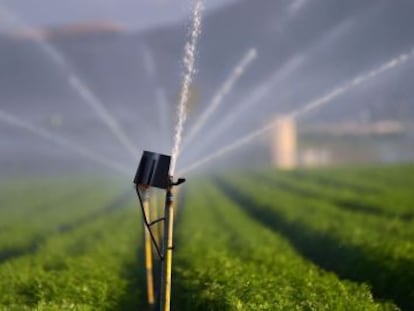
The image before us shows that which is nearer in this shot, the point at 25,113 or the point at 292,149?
the point at 292,149

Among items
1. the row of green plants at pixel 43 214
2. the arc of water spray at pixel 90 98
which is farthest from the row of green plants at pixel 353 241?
A: the arc of water spray at pixel 90 98

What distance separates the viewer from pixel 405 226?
15.9 metres

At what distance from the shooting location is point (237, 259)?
12.4m

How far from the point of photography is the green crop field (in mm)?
9789

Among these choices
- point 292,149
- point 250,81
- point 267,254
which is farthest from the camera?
point 292,149

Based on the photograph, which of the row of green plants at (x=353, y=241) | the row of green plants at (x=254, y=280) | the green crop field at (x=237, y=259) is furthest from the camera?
the row of green plants at (x=353, y=241)

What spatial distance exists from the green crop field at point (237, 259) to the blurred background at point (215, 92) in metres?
17.0

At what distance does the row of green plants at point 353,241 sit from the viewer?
37.2 ft

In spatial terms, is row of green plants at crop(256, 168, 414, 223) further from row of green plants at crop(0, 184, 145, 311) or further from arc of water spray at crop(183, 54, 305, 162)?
arc of water spray at crop(183, 54, 305, 162)

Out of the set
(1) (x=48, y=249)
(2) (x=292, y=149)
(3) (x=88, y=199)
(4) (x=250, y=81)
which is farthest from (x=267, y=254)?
(2) (x=292, y=149)

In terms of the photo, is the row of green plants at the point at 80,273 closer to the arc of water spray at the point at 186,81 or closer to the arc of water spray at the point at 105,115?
the arc of water spray at the point at 186,81

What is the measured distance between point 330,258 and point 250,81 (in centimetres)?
4019

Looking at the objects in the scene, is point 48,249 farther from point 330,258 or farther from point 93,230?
point 330,258

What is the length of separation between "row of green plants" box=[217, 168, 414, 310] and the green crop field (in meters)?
0.03
